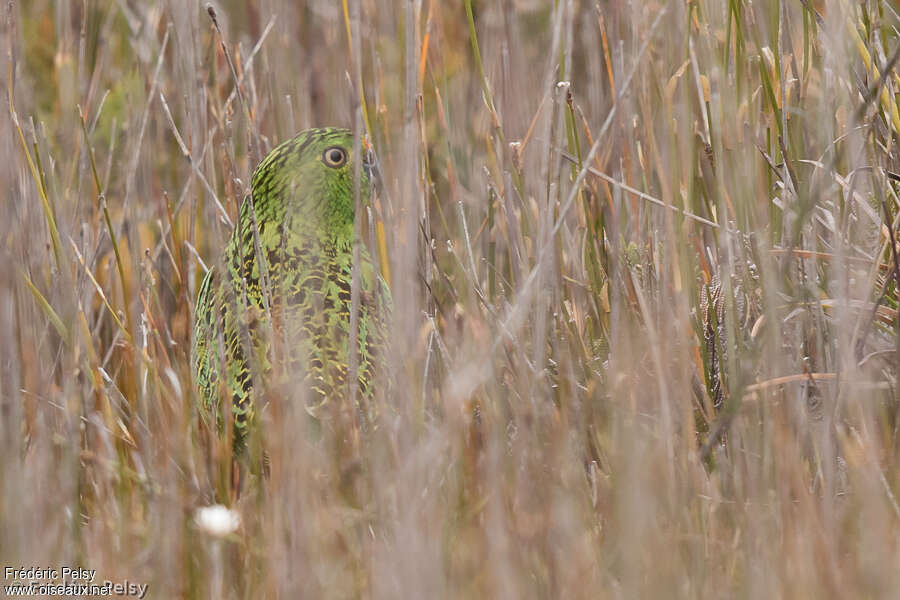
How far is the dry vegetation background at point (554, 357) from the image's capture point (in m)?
1.30

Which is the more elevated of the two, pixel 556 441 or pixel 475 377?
pixel 475 377

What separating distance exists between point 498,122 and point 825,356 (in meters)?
0.69

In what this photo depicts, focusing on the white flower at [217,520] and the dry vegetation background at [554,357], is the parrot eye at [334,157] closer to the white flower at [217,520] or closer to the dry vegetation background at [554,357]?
the dry vegetation background at [554,357]

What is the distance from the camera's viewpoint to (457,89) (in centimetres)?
305

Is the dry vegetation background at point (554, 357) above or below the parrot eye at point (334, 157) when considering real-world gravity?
below

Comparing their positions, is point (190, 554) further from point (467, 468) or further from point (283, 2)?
point (283, 2)

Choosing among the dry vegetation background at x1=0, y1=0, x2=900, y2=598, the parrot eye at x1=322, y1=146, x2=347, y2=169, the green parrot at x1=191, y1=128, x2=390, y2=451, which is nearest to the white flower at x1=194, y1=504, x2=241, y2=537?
the dry vegetation background at x1=0, y1=0, x2=900, y2=598

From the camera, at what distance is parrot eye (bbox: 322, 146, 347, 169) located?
1.91m

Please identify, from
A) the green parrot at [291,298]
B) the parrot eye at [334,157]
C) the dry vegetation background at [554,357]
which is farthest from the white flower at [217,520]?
the parrot eye at [334,157]

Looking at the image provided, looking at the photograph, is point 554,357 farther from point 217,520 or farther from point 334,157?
point 217,520

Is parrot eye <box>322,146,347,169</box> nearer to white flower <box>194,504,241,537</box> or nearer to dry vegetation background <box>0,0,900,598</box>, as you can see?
dry vegetation background <box>0,0,900,598</box>

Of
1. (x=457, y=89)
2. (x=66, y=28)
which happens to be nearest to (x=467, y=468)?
(x=66, y=28)

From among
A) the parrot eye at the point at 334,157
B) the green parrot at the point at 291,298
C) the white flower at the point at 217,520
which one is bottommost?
the white flower at the point at 217,520

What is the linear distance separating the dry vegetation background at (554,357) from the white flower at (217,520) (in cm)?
2
